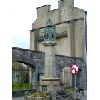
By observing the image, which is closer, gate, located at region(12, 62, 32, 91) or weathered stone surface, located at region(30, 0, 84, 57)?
gate, located at region(12, 62, 32, 91)

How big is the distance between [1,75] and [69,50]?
30363mm

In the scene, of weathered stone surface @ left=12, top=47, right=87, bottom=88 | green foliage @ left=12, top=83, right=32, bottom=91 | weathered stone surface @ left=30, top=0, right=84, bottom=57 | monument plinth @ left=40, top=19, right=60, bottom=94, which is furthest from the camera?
weathered stone surface @ left=30, top=0, right=84, bottom=57

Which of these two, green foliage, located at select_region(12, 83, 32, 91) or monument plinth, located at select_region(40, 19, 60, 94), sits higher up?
monument plinth, located at select_region(40, 19, 60, 94)

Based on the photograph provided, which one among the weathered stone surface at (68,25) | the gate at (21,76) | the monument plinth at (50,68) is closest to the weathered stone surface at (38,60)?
the gate at (21,76)

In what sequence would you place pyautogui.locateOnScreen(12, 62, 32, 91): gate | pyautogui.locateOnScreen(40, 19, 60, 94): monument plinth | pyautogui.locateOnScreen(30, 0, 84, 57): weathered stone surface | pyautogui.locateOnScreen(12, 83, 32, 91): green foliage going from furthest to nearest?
pyautogui.locateOnScreen(30, 0, 84, 57): weathered stone surface
pyautogui.locateOnScreen(12, 62, 32, 91): gate
pyautogui.locateOnScreen(12, 83, 32, 91): green foliage
pyautogui.locateOnScreen(40, 19, 60, 94): monument plinth

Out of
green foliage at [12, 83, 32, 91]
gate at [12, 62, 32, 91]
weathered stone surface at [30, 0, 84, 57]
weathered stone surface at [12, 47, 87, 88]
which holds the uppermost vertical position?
weathered stone surface at [30, 0, 84, 57]

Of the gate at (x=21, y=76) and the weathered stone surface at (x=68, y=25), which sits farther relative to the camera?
the weathered stone surface at (x=68, y=25)

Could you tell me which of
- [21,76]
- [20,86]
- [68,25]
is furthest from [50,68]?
[68,25]

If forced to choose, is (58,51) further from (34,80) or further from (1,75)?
(1,75)

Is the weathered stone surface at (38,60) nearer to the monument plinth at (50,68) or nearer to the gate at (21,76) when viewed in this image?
the gate at (21,76)

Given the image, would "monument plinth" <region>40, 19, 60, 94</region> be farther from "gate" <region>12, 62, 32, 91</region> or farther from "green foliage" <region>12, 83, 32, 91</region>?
"gate" <region>12, 62, 32, 91</region>

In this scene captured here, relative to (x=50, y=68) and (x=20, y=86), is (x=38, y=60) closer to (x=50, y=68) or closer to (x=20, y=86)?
(x=20, y=86)

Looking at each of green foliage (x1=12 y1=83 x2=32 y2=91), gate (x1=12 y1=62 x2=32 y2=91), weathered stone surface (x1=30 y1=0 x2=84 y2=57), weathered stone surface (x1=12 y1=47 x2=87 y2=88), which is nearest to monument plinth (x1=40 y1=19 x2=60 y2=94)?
weathered stone surface (x1=12 y1=47 x2=87 y2=88)
